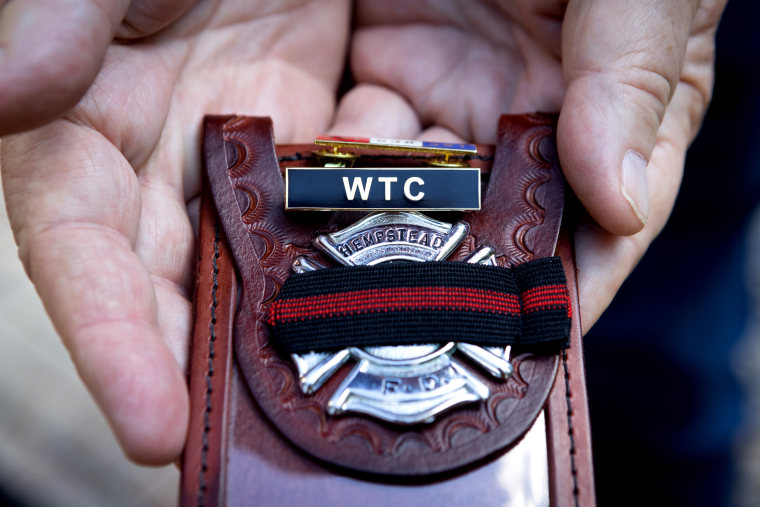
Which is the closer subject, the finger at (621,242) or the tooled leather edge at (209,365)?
the tooled leather edge at (209,365)

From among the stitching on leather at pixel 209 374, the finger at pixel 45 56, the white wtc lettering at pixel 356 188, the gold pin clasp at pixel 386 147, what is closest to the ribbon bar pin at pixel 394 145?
the gold pin clasp at pixel 386 147

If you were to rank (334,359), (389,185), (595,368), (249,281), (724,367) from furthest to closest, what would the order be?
1. (595,368)
2. (724,367)
3. (389,185)
4. (249,281)
5. (334,359)

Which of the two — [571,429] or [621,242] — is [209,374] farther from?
[621,242]

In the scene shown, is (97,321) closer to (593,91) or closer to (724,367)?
(593,91)

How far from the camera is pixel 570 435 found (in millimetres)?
1571

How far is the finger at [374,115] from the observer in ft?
8.19

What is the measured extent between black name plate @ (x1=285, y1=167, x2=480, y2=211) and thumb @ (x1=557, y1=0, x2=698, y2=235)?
31 cm

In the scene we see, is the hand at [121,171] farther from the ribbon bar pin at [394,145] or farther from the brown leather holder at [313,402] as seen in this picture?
the ribbon bar pin at [394,145]

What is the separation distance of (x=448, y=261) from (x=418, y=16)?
1.43 m

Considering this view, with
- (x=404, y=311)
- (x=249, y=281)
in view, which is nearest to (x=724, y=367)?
(x=404, y=311)

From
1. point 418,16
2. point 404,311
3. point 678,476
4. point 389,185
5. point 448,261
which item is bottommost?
point 678,476

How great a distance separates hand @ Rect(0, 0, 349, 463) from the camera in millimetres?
1416

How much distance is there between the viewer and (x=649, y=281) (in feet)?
8.68

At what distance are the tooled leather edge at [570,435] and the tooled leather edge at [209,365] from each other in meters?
0.76
